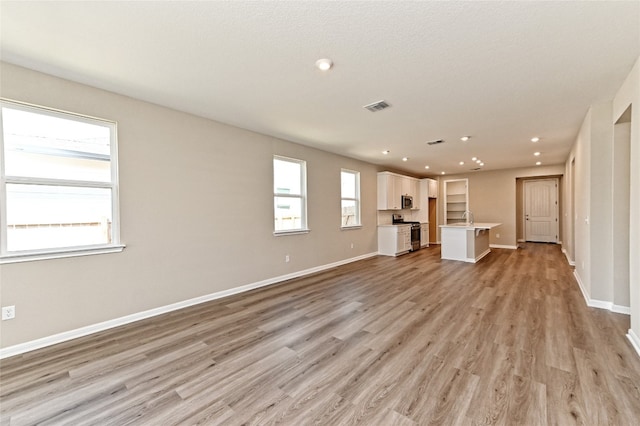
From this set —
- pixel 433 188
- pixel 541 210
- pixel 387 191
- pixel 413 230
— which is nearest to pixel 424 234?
pixel 413 230

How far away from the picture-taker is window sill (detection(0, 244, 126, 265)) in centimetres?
246

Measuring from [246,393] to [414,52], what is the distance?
2933 mm

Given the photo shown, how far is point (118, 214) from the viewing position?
3.07m

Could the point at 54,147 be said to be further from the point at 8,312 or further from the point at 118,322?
the point at 118,322

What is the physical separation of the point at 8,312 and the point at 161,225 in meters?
1.46

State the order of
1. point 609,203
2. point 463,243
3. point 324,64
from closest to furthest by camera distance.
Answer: point 324,64 → point 609,203 → point 463,243

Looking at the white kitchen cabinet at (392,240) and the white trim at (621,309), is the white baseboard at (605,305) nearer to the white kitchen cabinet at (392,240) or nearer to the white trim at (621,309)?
the white trim at (621,309)

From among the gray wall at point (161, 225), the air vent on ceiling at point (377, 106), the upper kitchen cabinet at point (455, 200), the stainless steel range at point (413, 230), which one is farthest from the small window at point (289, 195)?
the upper kitchen cabinet at point (455, 200)

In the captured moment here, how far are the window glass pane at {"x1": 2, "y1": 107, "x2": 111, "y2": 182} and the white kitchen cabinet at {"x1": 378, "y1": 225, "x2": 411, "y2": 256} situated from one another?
247 inches

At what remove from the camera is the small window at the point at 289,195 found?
5012 mm

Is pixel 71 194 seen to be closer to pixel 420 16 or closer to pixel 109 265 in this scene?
pixel 109 265

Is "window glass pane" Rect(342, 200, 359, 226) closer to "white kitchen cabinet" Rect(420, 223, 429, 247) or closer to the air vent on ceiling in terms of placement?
"white kitchen cabinet" Rect(420, 223, 429, 247)

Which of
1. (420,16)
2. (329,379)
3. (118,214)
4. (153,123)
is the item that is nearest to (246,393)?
(329,379)

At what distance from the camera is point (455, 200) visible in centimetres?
1045
